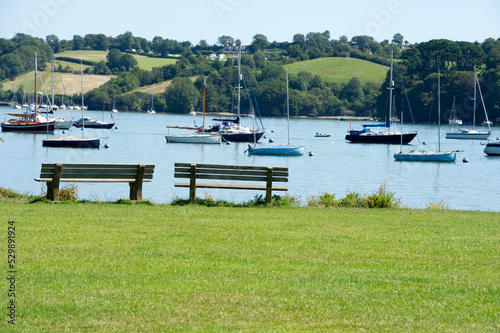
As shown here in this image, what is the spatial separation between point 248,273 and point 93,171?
8225 millimetres

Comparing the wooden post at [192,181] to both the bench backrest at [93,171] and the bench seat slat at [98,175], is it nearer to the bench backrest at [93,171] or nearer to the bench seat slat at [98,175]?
the bench backrest at [93,171]

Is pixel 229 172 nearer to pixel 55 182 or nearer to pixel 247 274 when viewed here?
pixel 55 182

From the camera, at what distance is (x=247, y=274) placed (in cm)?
820

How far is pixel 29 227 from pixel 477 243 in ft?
24.6

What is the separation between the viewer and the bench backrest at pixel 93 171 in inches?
593

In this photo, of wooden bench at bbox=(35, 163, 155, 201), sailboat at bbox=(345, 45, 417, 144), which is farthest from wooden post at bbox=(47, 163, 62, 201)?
sailboat at bbox=(345, 45, 417, 144)

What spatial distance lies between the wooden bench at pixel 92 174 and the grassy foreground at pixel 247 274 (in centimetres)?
201

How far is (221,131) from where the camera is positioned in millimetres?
85625

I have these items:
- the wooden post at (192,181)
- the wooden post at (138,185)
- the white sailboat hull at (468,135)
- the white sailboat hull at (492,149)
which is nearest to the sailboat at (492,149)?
the white sailboat hull at (492,149)

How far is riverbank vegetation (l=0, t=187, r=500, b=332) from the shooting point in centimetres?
656

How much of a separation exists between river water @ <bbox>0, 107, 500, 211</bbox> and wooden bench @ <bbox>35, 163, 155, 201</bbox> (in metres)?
7.35

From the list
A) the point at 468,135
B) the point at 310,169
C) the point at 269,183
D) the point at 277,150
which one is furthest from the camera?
the point at 468,135

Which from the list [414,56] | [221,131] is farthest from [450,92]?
[221,131]

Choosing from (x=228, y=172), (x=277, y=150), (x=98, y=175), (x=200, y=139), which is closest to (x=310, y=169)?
(x=277, y=150)
